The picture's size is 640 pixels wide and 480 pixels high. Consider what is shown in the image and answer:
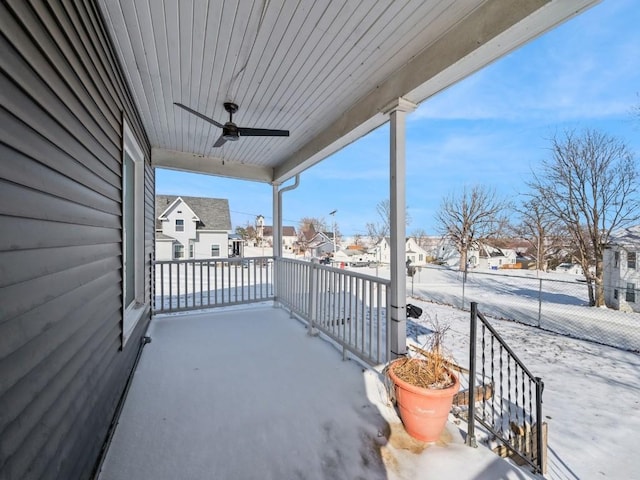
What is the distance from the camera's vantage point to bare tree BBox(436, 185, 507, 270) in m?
17.6

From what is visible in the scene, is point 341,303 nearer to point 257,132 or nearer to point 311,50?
point 257,132

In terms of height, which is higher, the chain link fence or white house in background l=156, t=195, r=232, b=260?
white house in background l=156, t=195, r=232, b=260

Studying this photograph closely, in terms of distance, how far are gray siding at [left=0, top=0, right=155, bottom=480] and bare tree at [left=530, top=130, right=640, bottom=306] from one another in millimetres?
13222

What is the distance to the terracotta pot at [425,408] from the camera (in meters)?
1.73

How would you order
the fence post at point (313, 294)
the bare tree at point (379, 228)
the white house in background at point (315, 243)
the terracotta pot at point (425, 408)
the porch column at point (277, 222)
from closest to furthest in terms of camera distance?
the terracotta pot at point (425, 408) → the fence post at point (313, 294) → the porch column at point (277, 222) → the bare tree at point (379, 228) → the white house in background at point (315, 243)

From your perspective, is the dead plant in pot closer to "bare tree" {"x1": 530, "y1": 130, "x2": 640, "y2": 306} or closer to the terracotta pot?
the terracotta pot

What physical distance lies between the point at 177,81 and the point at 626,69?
7.50 metres

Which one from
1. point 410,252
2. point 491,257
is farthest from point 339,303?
point 491,257

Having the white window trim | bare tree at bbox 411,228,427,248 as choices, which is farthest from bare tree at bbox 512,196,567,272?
the white window trim

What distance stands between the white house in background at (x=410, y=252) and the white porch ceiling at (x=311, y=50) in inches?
796

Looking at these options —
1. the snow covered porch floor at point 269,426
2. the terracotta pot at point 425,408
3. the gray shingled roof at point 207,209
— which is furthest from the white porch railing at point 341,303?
the gray shingled roof at point 207,209

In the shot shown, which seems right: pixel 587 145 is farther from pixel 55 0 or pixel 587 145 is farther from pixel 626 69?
pixel 55 0

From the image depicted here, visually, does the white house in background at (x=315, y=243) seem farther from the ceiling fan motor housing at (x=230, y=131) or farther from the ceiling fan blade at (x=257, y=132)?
the ceiling fan motor housing at (x=230, y=131)

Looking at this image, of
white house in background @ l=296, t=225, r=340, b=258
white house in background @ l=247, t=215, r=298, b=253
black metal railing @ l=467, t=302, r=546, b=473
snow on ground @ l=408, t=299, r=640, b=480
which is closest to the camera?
black metal railing @ l=467, t=302, r=546, b=473
